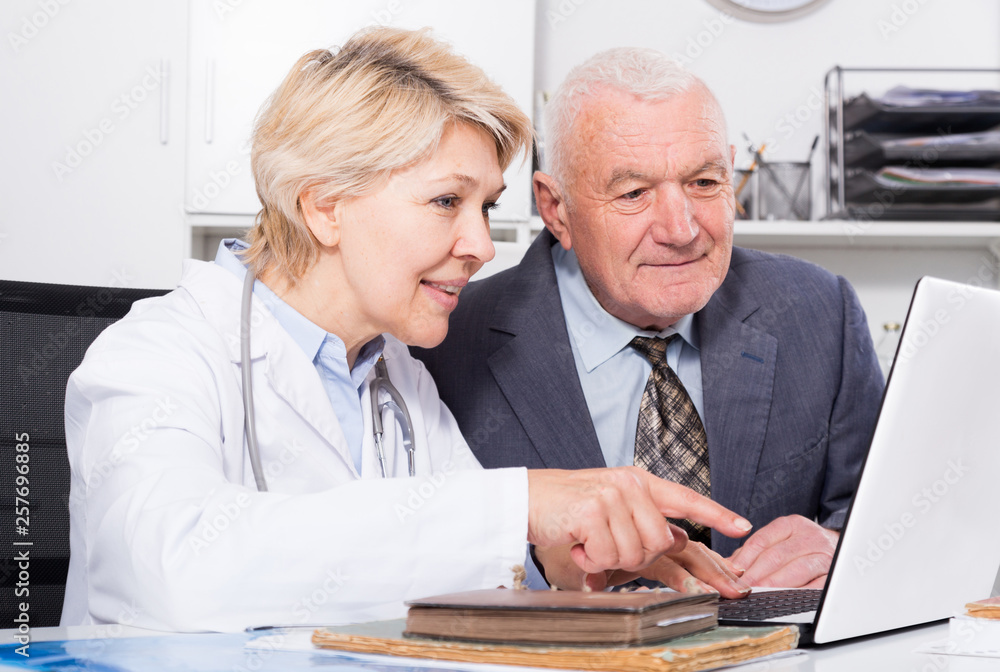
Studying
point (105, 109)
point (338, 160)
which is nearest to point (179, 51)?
point (105, 109)

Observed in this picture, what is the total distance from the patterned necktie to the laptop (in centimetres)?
58

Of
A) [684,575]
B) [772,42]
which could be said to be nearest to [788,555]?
[684,575]

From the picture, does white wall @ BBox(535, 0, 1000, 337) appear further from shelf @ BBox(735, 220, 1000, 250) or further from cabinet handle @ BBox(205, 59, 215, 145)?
cabinet handle @ BBox(205, 59, 215, 145)

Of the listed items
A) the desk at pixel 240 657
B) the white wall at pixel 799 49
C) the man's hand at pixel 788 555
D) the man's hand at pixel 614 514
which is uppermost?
the white wall at pixel 799 49

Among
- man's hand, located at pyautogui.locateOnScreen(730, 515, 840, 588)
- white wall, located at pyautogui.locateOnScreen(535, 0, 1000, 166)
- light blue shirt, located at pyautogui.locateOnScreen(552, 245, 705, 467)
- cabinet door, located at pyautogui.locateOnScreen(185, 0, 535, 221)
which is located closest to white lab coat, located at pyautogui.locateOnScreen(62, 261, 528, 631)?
man's hand, located at pyautogui.locateOnScreen(730, 515, 840, 588)

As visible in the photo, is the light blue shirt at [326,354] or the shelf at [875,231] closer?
the light blue shirt at [326,354]

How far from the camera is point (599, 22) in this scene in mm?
2514

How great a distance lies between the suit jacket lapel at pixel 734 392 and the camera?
1.43 metres

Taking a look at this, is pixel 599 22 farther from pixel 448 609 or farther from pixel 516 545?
pixel 448 609

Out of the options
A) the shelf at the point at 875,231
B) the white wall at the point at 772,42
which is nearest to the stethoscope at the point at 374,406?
the shelf at the point at 875,231

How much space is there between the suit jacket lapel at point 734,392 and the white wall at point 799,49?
1.06m

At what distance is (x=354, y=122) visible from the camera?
113 centimetres

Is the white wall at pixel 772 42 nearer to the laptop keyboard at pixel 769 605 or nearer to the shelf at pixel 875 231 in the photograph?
the shelf at pixel 875 231

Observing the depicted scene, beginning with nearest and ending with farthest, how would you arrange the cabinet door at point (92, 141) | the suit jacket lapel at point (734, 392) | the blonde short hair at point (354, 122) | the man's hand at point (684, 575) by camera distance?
the man's hand at point (684, 575)
the blonde short hair at point (354, 122)
the suit jacket lapel at point (734, 392)
the cabinet door at point (92, 141)
